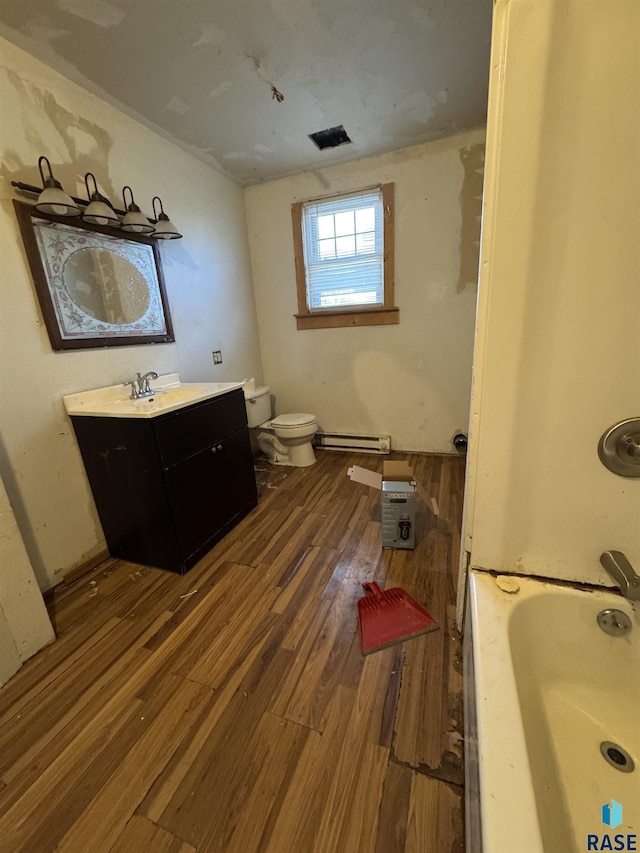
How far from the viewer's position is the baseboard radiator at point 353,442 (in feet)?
9.53

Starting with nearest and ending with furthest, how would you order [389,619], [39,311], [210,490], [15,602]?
1. [15,602]
2. [389,619]
3. [39,311]
4. [210,490]

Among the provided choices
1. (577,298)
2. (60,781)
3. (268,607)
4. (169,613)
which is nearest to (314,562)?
(268,607)

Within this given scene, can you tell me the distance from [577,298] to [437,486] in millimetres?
1696

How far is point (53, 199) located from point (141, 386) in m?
0.86

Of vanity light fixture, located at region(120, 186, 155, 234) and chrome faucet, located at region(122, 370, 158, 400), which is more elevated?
vanity light fixture, located at region(120, 186, 155, 234)

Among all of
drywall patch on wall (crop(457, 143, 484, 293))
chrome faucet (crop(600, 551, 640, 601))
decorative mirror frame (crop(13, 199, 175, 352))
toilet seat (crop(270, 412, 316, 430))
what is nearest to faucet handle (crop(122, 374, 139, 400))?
decorative mirror frame (crop(13, 199, 175, 352))

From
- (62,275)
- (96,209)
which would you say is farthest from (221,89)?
(62,275)

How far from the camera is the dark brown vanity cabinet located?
1481 mm

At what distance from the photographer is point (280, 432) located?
2.63 meters

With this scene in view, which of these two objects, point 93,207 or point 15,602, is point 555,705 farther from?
point 93,207

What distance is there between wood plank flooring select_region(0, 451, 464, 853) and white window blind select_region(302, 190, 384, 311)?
204cm

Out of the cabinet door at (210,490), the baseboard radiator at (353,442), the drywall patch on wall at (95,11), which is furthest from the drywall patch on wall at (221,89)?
the baseboard radiator at (353,442)

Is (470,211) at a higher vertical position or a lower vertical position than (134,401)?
higher

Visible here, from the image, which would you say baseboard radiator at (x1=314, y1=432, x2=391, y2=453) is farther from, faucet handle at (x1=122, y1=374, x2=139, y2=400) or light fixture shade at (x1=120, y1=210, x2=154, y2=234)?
light fixture shade at (x1=120, y1=210, x2=154, y2=234)
